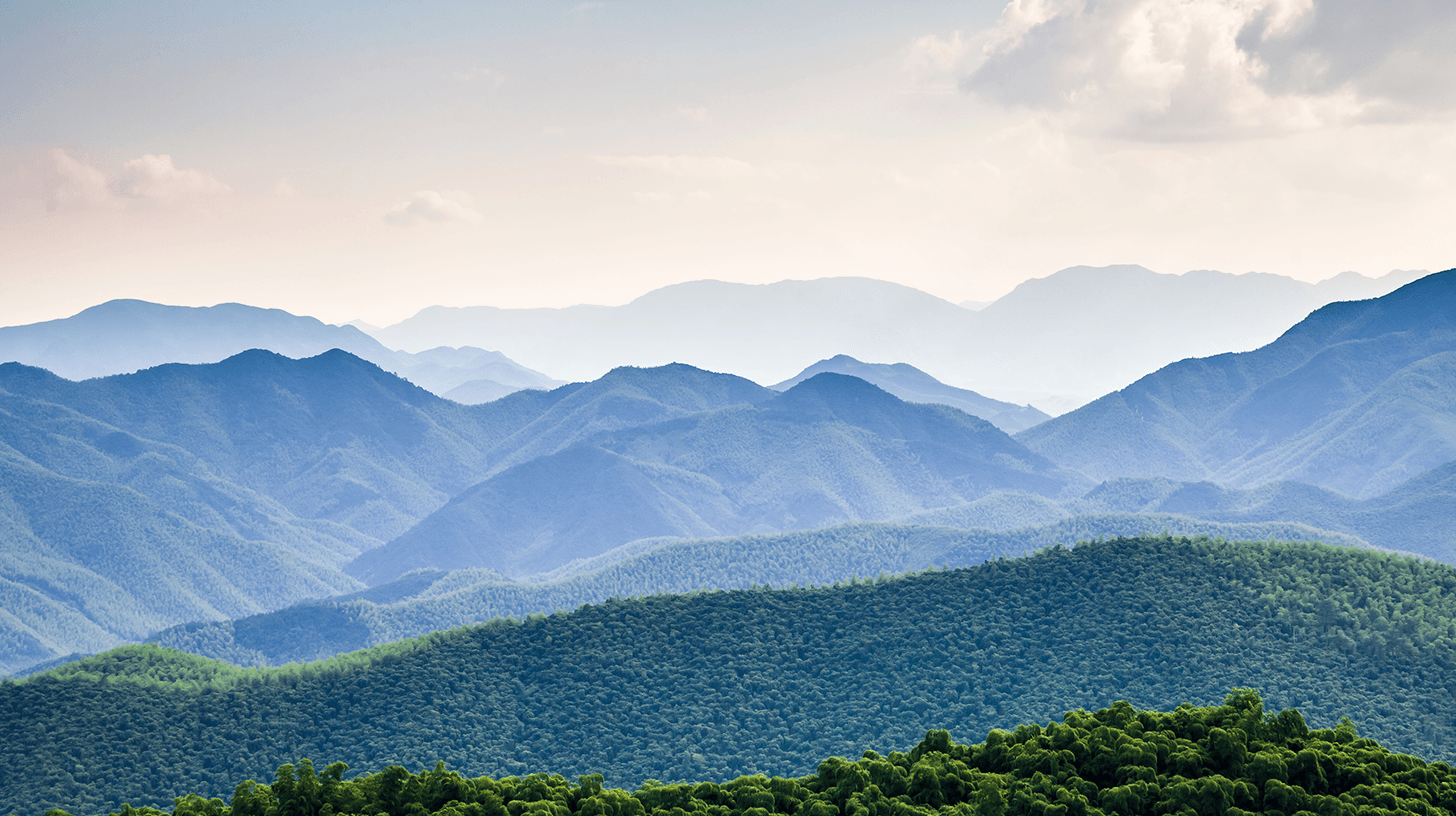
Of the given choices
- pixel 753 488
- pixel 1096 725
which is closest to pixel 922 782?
pixel 1096 725

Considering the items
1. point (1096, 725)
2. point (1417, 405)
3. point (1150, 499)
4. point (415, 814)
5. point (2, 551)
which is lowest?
point (415, 814)

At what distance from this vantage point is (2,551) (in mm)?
141250

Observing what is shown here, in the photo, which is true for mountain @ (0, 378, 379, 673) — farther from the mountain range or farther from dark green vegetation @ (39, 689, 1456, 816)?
dark green vegetation @ (39, 689, 1456, 816)

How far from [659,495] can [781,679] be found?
129210 mm

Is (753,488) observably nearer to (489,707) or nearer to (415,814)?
(489,707)

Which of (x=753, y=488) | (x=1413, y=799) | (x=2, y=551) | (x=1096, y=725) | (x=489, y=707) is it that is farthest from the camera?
(x=753, y=488)

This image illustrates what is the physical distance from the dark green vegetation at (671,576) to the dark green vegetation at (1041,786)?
8607cm

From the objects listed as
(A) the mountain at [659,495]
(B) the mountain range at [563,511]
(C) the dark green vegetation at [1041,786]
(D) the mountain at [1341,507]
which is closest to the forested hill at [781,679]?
(C) the dark green vegetation at [1041,786]

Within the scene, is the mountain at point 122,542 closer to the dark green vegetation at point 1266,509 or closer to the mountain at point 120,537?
the mountain at point 120,537

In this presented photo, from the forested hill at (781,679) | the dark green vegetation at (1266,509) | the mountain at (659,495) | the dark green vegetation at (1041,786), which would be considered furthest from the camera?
the mountain at (659,495)

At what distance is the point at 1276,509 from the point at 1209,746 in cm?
13669

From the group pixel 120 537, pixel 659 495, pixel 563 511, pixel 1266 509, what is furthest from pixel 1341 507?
pixel 120 537

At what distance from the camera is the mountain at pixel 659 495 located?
171 m

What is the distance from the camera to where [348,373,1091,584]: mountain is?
170875mm
